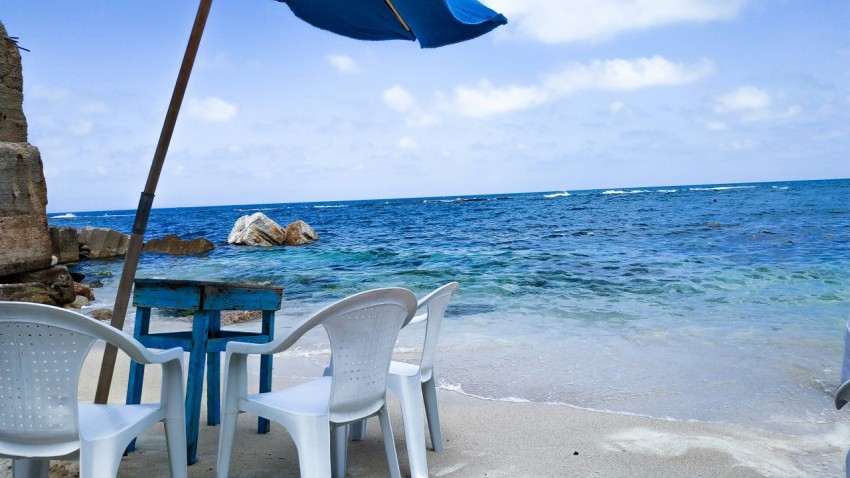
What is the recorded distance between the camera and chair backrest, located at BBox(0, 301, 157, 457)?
1834 millimetres

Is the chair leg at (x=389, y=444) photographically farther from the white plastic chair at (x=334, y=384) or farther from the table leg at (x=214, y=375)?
the table leg at (x=214, y=375)

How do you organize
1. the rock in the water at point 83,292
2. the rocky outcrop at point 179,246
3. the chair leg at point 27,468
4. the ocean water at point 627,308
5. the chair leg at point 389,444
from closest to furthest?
the chair leg at point 27,468 < the chair leg at point 389,444 < the ocean water at point 627,308 < the rock in the water at point 83,292 < the rocky outcrop at point 179,246

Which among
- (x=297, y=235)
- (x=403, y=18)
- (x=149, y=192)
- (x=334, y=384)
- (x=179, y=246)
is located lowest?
(x=179, y=246)

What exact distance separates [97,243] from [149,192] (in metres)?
18.4

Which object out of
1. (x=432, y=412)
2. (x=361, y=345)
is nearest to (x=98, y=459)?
(x=361, y=345)

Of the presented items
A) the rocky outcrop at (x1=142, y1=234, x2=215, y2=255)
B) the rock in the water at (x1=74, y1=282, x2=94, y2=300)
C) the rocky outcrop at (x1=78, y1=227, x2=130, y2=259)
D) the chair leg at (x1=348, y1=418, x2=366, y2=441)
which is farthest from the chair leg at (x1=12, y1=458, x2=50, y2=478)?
the rocky outcrop at (x1=78, y1=227, x2=130, y2=259)

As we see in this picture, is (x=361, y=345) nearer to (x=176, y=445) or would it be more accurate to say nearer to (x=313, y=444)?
(x=313, y=444)

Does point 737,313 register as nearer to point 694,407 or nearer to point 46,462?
point 694,407

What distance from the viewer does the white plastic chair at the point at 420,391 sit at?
277 centimetres

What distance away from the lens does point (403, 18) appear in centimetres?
337

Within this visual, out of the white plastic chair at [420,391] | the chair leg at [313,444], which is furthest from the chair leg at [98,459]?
the white plastic chair at [420,391]

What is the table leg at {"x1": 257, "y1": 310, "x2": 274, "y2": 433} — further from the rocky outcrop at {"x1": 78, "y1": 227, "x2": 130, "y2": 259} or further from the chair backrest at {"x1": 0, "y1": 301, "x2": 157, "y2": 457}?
the rocky outcrop at {"x1": 78, "y1": 227, "x2": 130, "y2": 259}

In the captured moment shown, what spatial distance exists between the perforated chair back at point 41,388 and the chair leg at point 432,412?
1.71m

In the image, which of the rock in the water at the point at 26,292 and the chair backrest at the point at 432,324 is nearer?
the chair backrest at the point at 432,324
